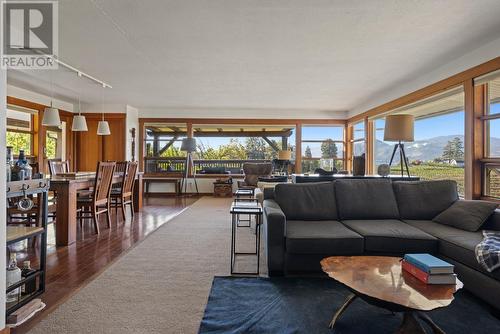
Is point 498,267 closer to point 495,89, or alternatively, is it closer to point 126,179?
point 495,89

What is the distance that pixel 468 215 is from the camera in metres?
2.65

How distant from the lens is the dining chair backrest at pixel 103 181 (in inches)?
154

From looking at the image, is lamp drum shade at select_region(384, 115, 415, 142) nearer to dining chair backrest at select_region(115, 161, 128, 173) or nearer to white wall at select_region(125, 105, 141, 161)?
dining chair backrest at select_region(115, 161, 128, 173)

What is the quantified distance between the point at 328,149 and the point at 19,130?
7656mm

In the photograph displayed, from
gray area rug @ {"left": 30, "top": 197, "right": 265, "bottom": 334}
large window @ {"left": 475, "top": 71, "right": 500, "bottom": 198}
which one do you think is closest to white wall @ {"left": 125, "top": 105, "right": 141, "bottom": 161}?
gray area rug @ {"left": 30, "top": 197, "right": 265, "bottom": 334}

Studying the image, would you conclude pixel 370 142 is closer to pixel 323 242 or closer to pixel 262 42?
pixel 262 42

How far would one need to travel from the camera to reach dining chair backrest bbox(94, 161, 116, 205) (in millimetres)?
3922

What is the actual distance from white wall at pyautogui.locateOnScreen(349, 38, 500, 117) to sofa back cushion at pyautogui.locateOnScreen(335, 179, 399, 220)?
2080 millimetres

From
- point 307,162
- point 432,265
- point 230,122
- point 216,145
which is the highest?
point 230,122

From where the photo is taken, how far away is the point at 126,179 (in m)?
4.86

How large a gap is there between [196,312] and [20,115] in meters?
6.50

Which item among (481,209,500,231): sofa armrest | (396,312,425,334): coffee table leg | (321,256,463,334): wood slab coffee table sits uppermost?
(481,209,500,231): sofa armrest

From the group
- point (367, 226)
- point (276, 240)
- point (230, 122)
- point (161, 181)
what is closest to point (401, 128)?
point (367, 226)

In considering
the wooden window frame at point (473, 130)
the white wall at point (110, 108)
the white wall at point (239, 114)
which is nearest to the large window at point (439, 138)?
the wooden window frame at point (473, 130)
